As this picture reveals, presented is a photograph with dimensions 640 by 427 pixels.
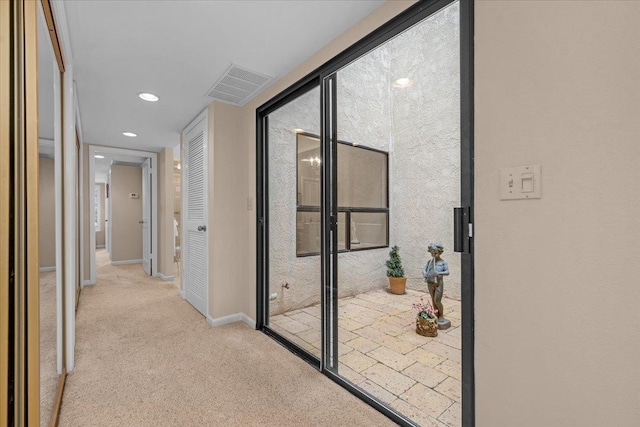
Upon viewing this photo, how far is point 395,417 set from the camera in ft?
5.09

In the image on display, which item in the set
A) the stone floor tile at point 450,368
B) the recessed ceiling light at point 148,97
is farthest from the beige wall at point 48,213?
the stone floor tile at point 450,368

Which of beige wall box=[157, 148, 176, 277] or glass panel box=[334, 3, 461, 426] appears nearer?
glass panel box=[334, 3, 461, 426]

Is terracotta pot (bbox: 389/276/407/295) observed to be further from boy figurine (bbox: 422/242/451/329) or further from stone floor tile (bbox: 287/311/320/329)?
stone floor tile (bbox: 287/311/320/329)

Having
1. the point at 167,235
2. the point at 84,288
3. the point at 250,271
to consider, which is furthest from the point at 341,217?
the point at 84,288

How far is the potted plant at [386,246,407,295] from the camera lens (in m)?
2.25

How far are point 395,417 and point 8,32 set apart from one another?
207 cm

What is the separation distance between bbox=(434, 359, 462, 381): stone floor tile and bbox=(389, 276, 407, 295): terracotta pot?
1.83 feet

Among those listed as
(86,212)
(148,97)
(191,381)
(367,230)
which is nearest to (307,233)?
(367,230)

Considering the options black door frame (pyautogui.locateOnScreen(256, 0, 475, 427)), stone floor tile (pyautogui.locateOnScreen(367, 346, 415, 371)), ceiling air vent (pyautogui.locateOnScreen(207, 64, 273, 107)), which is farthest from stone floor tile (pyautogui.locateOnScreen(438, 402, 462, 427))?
ceiling air vent (pyautogui.locateOnScreen(207, 64, 273, 107))

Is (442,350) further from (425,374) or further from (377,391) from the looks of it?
(377,391)

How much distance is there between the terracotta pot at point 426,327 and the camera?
2.08 meters

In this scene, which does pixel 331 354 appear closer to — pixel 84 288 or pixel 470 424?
pixel 470 424
